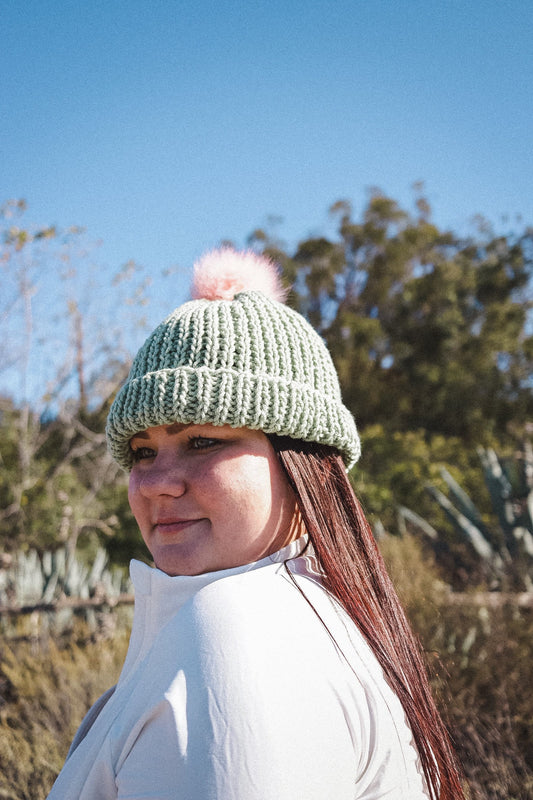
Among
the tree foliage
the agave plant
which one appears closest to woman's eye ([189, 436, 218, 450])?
the agave plant

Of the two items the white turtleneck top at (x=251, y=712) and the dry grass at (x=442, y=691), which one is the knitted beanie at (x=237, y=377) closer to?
the white turtleneck top at (x=251, y=712)

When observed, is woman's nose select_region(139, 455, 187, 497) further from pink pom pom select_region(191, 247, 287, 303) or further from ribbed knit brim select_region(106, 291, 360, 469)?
pink pom pom select_region(191, 247, 287, 303)

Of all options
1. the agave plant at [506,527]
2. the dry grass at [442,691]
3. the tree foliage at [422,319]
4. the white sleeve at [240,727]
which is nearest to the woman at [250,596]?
the white sleeve at [240,727]

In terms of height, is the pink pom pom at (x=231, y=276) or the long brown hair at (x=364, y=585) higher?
the pink pom pom at (x=231, y=276)

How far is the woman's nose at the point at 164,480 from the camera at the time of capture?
136cm

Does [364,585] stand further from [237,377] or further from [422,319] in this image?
[422,319]

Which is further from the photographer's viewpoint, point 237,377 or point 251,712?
point 237,377

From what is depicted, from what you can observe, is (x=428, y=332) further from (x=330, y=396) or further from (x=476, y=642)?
(x=330, y=396)

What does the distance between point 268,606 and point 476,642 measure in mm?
3409

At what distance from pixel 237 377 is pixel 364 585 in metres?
0.51

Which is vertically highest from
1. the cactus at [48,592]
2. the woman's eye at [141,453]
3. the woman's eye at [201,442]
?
the woman's eye at [141,453]

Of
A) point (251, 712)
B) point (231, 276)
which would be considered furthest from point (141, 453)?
point (251, 712)

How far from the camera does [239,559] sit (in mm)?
1349

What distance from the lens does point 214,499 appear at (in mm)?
1332
